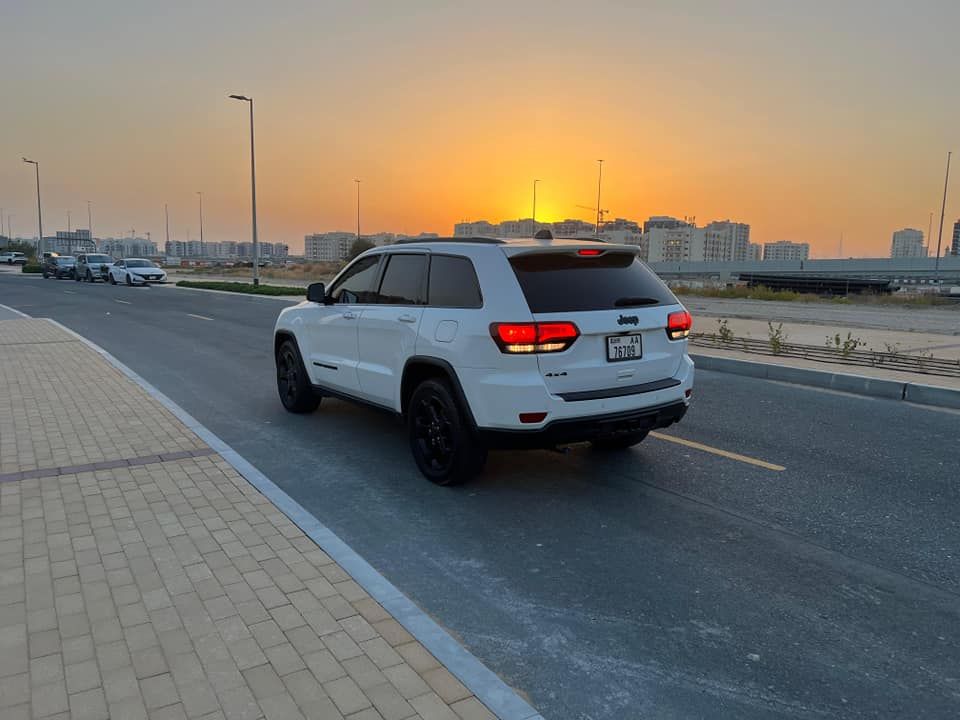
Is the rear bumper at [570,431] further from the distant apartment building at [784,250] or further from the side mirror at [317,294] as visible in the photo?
the distant apartment building at [784,250]

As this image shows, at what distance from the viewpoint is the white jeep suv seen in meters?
4.94

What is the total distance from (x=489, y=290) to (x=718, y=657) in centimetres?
288

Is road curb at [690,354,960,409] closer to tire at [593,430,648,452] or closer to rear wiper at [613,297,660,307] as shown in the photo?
tire at [593,430,648,452]

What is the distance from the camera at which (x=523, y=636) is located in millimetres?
3422

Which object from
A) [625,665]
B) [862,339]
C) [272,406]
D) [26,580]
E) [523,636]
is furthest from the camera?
[862,339]

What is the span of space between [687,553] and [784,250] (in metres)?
203

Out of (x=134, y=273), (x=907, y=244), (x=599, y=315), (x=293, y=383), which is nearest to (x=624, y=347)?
(x=599, y=315)

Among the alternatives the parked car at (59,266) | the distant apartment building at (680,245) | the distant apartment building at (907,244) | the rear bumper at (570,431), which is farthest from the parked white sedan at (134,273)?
the distant apartment building at (907,244)

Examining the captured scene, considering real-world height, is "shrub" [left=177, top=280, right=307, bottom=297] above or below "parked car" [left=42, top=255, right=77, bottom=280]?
below

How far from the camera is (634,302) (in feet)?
17.7

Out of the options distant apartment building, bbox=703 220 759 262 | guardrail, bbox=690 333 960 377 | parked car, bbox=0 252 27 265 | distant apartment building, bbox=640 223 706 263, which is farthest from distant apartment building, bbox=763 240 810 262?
guardrail, bbox=690 333 960 377

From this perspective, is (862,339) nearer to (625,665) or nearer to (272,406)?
(272,406)

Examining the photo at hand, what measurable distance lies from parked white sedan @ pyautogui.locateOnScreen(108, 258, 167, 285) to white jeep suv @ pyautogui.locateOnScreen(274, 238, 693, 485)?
122ft

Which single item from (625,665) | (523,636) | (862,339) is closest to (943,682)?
(625,665)
